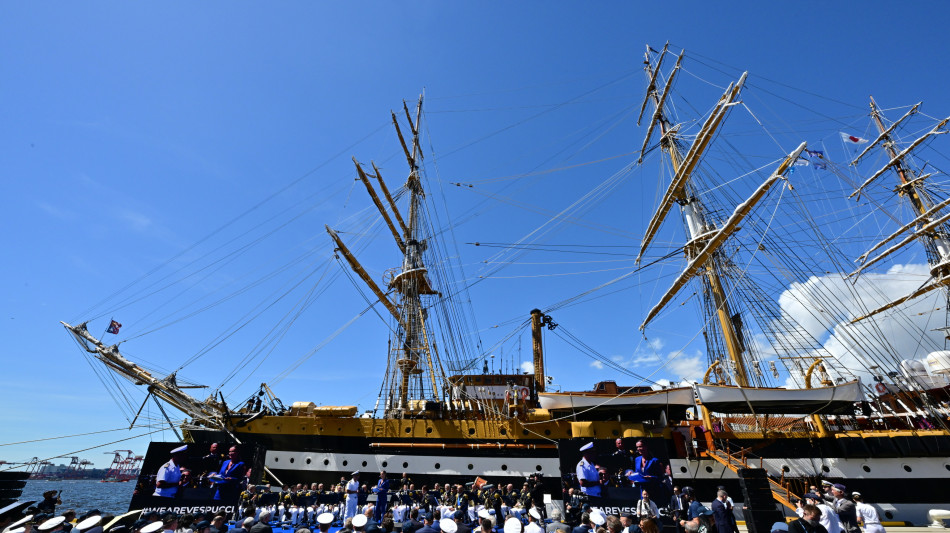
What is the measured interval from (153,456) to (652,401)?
1642cm

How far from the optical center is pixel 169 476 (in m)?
9.84

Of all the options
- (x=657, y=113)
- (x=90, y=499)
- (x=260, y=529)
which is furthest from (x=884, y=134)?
(x=90, y=499)

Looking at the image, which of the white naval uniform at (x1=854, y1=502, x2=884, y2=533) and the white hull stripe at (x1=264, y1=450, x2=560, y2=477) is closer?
the white naval uniform at (x1=854, y1=502, x2=884, y2=533)

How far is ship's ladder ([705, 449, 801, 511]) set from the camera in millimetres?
12477

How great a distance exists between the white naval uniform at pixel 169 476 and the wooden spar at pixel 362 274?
51.6 ft

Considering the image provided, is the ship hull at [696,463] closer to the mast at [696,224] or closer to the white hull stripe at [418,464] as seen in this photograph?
the white hull stripe at [418,464]

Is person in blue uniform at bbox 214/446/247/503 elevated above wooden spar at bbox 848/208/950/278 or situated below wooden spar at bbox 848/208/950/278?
below

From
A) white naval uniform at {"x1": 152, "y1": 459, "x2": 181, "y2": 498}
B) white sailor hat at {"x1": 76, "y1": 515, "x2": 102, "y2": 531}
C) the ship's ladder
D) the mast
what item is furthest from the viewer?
the mast

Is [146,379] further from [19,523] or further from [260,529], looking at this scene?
[260,529]

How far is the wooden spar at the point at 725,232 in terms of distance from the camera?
16.7 meters

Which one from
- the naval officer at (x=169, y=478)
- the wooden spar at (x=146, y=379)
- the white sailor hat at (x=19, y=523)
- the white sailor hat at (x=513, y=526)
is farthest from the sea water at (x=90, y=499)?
the white sailor hat at (x=513, y=526)

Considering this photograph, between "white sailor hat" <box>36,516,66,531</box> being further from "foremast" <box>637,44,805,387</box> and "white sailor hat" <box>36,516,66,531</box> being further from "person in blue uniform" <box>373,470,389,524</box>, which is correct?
"foremast" <box>637,44,805,387</box>

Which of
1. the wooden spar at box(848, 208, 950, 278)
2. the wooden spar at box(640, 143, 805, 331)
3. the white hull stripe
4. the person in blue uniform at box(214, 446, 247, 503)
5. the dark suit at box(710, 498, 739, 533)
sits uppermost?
the wooden spar at box(848, 208, 950, 278)

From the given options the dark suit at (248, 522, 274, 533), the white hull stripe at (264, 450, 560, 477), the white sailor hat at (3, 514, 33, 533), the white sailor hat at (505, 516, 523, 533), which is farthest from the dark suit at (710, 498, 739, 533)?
the white sailor hat at (3, 514, 33, 533)
